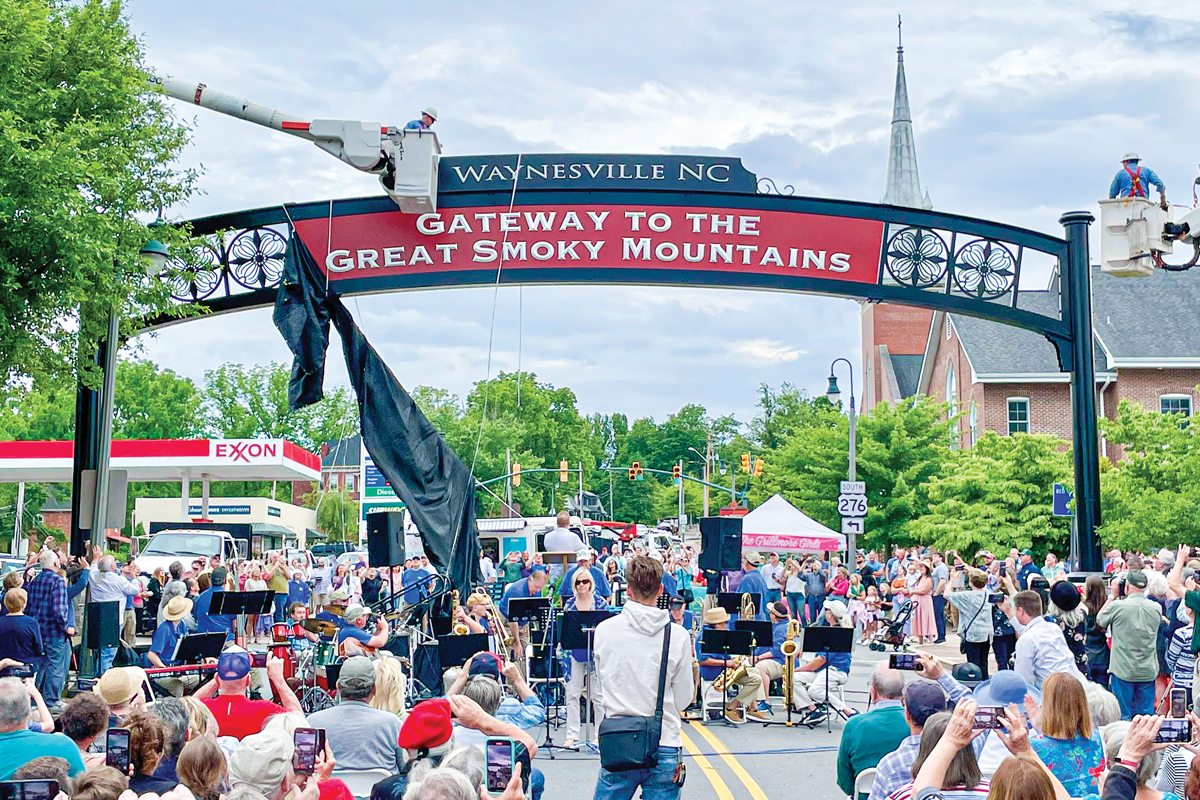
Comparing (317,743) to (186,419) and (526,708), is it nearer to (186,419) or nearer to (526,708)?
(526,708)

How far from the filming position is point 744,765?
11.5 m

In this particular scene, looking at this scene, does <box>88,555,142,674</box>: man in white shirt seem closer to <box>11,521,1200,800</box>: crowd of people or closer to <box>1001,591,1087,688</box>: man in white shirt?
<box>11,521,1200,800</box>: crowd of people

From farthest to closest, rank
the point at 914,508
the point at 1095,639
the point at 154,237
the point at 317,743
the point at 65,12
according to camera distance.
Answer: the point at 914,508, the point at 154,237, the point at 65,12, the point at 1095,639, the point at 317,743

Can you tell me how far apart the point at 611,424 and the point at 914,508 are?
11360 cm

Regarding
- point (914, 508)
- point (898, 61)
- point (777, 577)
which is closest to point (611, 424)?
point (898, 61)

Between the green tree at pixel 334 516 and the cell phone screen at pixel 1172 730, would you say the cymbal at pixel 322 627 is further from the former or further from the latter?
the green tree at pixel 334 516

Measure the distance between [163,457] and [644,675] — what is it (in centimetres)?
3832

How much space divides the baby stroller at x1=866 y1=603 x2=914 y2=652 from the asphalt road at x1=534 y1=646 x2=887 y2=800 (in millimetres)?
9245

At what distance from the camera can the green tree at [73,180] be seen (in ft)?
43.1

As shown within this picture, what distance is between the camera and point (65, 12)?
48.5ft

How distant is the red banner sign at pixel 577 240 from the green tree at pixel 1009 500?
21161 mm

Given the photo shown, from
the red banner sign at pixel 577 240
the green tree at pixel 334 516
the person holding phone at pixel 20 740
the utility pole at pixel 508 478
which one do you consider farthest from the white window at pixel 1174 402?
the green tree at pixel 334 516

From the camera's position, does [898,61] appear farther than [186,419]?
Yes

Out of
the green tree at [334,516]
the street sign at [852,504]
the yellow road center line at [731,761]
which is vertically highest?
the green tree at [334,516]
